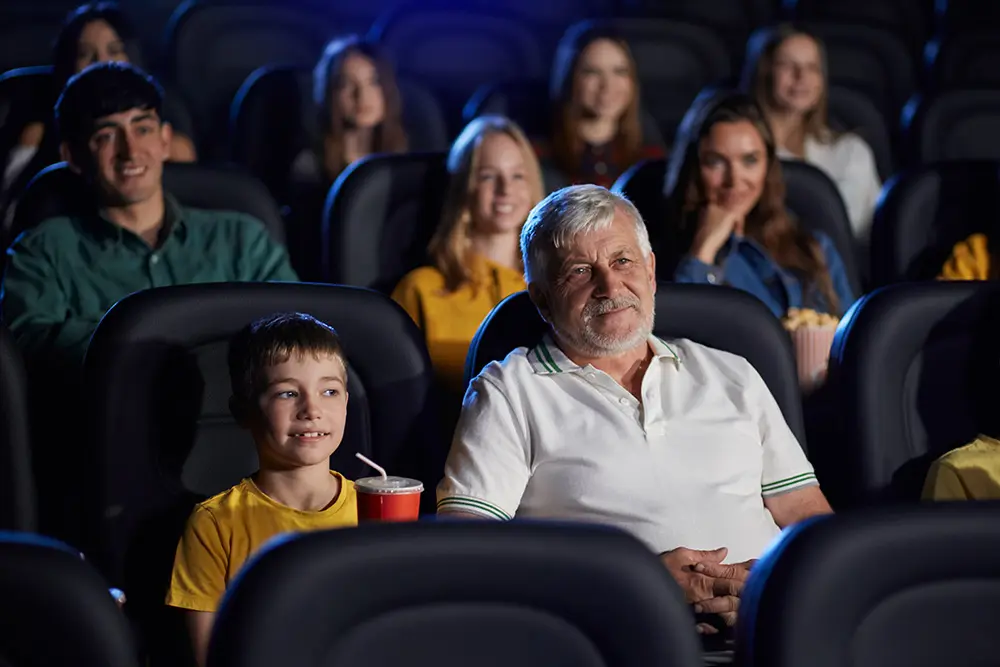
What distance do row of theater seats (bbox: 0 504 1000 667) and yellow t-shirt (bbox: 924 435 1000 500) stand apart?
71 cm

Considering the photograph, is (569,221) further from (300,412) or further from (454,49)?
(454,49)

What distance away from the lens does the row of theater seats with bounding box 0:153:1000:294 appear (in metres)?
2.55

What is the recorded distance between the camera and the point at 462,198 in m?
2.60

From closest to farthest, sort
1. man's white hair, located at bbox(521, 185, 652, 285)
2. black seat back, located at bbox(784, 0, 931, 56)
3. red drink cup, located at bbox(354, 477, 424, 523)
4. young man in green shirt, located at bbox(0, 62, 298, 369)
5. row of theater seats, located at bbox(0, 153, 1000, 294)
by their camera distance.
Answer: red drink cup, located at bbox(354, 477, 424, 523) → man's white hair, located at bbox(521, 185, 652, 285) → young man in green shirt, located at bbox(0, 62, 298, 369) → row of theater seats, located at bbox(0, 153, 1000, 294) → black seat back, located at bbox(784, 0, 931, 56)

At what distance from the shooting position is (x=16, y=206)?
251 cm

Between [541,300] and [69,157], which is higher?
[69,157]

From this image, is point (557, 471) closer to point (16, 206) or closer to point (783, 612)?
point (783, 612)

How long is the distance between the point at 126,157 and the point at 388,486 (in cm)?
111

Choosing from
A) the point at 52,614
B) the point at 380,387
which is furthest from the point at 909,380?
the point at 52,614

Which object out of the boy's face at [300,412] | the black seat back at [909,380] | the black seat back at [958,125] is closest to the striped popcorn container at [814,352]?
the black seat back at [909,380]

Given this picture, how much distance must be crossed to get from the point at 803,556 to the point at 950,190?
5.99 ft

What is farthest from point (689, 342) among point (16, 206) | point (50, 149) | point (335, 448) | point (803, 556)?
point (50, 149)

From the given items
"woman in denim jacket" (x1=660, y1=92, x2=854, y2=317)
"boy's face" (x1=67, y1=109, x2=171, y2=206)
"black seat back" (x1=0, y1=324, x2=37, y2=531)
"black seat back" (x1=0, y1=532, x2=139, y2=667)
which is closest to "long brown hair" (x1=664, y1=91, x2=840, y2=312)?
"woman in denim jacket" (x1=660, y1=92, x2=854, y2=317)

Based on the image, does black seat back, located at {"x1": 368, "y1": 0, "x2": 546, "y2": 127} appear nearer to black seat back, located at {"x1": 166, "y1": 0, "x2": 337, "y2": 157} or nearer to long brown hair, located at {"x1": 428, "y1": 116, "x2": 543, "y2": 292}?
black seat back, located at {"x1": 166, "y1": 0, "x2": 337, "y2": 157}
